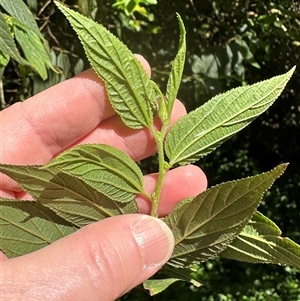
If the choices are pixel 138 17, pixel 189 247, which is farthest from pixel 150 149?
pixel 138 17

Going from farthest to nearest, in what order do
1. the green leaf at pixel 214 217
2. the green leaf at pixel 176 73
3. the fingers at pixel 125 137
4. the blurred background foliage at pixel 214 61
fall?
the blurred background foliage at pixel 214 61 → the fingers at pixel 125 137 → the green leaf at pixel 176 73 → the green leaf at pixel 214 217

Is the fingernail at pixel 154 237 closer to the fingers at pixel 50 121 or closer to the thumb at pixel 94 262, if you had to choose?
the thumb at pixel 94 262

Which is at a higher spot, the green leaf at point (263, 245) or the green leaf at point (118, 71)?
the green leaf at point (118, 71)

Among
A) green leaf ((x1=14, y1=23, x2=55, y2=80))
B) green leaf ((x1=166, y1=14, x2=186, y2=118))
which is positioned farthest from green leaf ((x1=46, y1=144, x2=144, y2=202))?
green leaf ((x1=14, y1=23, x2=55, y2=80))

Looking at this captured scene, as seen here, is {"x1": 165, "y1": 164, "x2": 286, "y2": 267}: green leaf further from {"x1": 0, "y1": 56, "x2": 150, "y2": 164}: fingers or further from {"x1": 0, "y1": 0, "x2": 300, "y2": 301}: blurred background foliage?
{"x1": 0, "y1": 0, "x2": 300, "y2": 301}: blurred background foliage

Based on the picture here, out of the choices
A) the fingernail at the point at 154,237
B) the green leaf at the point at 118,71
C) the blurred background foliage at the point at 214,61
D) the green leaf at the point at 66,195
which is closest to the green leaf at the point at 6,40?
the blurred background foliage at the point at 214,61

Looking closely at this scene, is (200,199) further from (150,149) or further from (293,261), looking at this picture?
(150,149)
